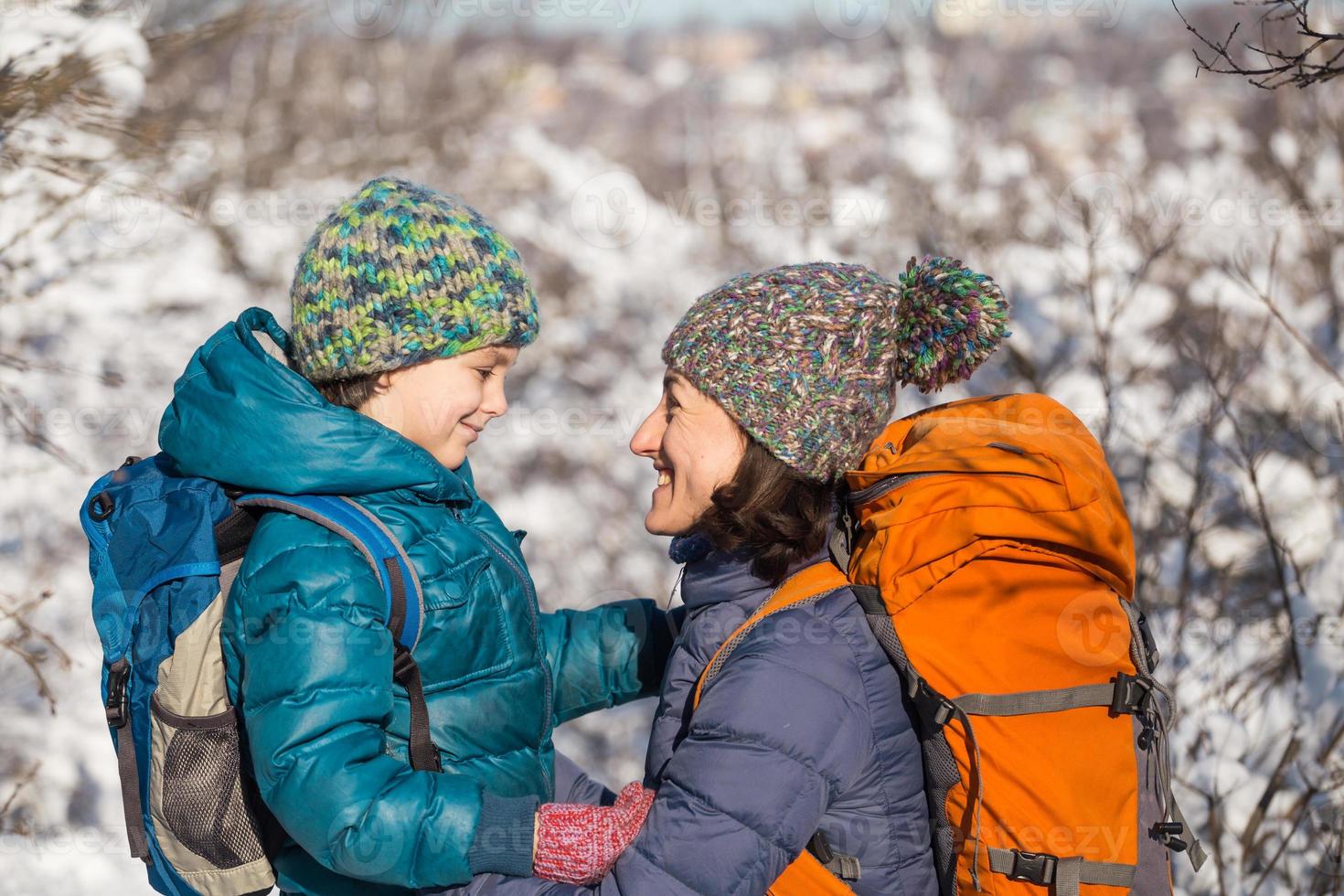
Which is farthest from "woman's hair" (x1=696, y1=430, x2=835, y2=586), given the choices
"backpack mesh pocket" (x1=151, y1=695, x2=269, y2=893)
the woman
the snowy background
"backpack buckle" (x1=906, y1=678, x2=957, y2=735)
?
the snowy background

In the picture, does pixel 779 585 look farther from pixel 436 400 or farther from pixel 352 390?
pixel 352 390

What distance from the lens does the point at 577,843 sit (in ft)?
5.53

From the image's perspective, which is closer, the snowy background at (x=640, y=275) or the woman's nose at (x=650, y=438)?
the woman's nose at (x=650, y=438)

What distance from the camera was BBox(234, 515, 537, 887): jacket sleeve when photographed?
5.23 feet

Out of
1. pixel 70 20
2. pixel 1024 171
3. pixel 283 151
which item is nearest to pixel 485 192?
pixel 283 151

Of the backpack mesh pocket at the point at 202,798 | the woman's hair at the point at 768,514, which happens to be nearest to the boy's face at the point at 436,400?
the woman's hair at the point at 768,514

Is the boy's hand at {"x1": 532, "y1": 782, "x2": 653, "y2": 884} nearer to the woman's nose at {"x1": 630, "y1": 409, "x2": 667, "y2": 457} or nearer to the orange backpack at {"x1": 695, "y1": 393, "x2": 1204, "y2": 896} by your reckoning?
the orange backpack at {"x1": 695, "y1": 393, "x2": 1204, "y2": 896}

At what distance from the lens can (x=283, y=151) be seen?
29.6 feet

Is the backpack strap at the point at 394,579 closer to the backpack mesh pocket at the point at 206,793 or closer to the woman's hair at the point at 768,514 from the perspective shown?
the backpack mesh pocket at the point at 206,793

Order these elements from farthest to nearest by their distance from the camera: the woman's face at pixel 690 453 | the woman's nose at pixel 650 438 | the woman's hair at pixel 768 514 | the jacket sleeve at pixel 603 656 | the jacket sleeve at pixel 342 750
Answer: the jacket sleeve at pixel 603 656
the woman's nose at pixel 650 438
the woman's face at pixel 690 453
the woman's hair at pixel 768 514
the jacket sleeve at pixel 342 750

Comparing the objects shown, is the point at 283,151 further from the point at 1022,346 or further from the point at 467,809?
the point at 467,809

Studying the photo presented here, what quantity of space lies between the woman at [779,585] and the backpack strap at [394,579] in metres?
0.28

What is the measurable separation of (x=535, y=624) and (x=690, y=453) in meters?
0.43

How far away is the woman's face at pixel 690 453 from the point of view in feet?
6.79
